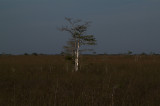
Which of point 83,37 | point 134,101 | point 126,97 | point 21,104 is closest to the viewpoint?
point 21,104

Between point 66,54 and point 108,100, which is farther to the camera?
point 66,54

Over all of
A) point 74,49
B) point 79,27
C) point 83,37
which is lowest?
point 74,49

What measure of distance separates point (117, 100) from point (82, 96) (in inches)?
45.9

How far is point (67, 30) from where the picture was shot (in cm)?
1108

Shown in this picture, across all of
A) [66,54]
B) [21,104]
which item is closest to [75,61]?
[66,54]

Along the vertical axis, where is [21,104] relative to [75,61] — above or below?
below

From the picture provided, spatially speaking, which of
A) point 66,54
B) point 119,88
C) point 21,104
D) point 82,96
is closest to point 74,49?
point 66,54

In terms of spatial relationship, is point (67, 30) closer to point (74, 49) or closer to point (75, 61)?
point (74, 49)

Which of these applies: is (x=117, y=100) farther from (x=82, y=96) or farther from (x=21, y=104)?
(x=21, y=104)

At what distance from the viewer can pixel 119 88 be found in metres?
6.38

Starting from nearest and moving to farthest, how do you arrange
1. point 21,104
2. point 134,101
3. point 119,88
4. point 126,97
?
point 21,104, point 134,101, point 126,97, point 119,88

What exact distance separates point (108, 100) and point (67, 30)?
7244 millimetres

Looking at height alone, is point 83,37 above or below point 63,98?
above

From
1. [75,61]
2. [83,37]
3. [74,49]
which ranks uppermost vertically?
[83,37]
